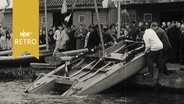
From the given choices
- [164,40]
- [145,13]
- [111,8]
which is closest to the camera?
[164,40]

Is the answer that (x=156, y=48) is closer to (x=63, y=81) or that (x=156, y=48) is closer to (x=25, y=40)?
(x=63, y=81)

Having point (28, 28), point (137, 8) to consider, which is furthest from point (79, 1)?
point (28, 28)

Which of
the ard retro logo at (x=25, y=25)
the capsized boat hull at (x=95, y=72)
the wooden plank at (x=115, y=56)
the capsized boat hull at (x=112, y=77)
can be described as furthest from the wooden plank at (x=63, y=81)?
the ard retro logo at (x=25, y=25)

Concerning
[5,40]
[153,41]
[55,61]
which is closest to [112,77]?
[153,41]

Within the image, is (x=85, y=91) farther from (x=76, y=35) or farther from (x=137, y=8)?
(x=137, y=8)

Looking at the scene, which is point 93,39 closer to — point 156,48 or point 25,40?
point 156,48

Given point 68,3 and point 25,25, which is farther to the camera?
point 68,3

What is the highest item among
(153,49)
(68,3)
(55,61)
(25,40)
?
(68,3)

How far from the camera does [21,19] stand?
1286 centimetres

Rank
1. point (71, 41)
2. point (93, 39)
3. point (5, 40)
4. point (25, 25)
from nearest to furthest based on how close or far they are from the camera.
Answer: point (25, 25) < point (93, 39) < point (71, 41) < point (5, 40)

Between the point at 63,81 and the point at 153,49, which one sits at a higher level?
→ the point at 153,49

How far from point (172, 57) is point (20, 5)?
10.4m

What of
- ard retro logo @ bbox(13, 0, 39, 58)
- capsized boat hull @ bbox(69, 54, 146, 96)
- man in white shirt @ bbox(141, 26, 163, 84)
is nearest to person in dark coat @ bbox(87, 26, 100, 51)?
capsized boat hull @ bbox(69, 54, 146, 96)

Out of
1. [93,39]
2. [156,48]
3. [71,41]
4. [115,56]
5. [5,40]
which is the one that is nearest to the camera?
[156,48]
